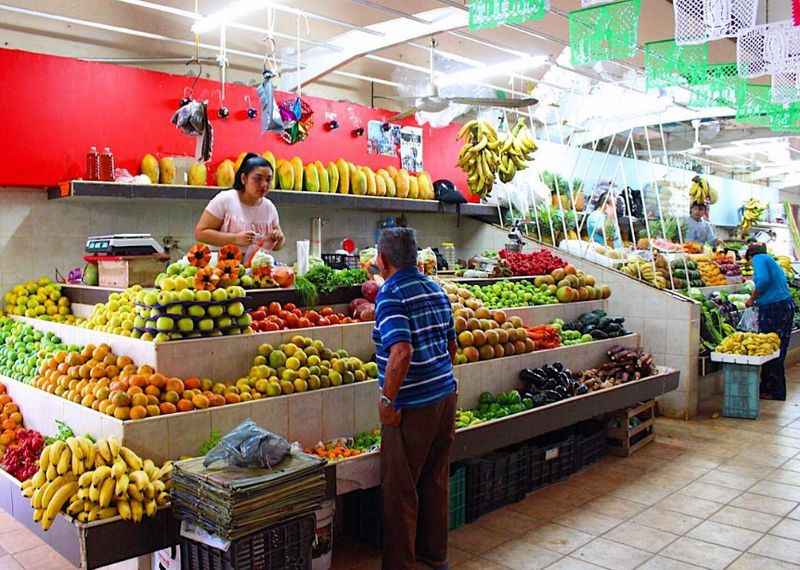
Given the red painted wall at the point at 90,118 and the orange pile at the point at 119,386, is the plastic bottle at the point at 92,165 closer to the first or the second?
the red painted wall at the point at 90,118

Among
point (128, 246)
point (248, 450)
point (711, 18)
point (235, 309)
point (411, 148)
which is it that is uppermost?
point (711, 18)

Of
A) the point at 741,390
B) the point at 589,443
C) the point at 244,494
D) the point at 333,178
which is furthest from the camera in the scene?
the point at 333,178

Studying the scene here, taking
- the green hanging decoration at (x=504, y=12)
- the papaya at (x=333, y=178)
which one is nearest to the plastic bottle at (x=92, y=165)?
the papaya at (x=333, y=178)

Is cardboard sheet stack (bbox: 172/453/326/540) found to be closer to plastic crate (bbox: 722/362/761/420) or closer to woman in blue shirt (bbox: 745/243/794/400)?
plastic crate (bbox: 722/362/761/420)

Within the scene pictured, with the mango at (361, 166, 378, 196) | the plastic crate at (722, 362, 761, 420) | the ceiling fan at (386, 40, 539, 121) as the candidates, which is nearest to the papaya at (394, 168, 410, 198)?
the mango at (361, 166, 378, 196)

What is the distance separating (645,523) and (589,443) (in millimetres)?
1305

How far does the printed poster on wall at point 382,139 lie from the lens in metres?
9.12

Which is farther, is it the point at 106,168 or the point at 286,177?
the point at 286,177

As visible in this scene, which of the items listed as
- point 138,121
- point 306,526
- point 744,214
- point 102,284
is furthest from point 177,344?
point 744,214

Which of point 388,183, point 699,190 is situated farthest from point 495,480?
point 699,190

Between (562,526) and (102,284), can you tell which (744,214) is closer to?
(562,526)

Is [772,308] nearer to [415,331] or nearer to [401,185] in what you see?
[401,185]

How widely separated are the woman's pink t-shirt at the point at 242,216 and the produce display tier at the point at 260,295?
1.22ft

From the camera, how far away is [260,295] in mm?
4953
